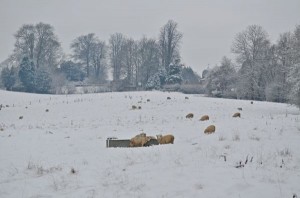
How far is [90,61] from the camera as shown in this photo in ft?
233

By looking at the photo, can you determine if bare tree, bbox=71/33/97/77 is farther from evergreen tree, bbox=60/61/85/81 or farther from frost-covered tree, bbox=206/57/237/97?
frost-covered tree, bbox=206/57/237/97

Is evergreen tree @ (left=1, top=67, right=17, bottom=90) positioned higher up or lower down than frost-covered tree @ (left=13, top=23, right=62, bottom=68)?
lower down

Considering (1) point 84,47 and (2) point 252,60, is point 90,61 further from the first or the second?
(2) point 252,60

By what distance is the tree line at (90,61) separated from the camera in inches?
2036

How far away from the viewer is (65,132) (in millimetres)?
14266

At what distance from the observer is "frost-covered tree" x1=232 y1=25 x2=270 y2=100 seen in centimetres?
4038

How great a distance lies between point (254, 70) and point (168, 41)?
25442mm

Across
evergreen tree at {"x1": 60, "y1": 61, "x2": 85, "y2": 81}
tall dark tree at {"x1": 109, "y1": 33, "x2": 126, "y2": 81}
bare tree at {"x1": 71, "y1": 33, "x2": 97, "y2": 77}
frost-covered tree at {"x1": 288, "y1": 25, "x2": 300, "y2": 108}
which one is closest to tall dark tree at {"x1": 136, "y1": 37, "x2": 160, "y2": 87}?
tall dark tree at {"x1": 109, "y1": 33, "x2": 126, "y2": 81}

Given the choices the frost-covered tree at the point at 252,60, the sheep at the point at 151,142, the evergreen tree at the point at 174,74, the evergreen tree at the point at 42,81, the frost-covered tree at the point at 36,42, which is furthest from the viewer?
the evergreen tree at the point at 174,74

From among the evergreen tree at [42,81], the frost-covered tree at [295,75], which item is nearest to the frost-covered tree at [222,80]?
the frost-covered tree at [295,75]

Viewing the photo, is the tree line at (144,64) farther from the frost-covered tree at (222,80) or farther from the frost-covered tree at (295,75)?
the frost-covered tree at (295,75)

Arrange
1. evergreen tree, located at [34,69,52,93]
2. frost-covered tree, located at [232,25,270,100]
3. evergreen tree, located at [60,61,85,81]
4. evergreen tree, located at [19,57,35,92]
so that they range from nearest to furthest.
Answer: frost-covered tree, located at [232,25,270,100] < evergreen tree, located at [19,57,35,92] < evergreen tree, located at [34,69,52,93] < evergreen tree, located at [60,61,85,81]

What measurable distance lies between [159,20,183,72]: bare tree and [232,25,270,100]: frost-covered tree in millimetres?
18695

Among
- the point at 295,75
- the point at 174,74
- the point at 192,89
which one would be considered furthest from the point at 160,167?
the point at 174,74
